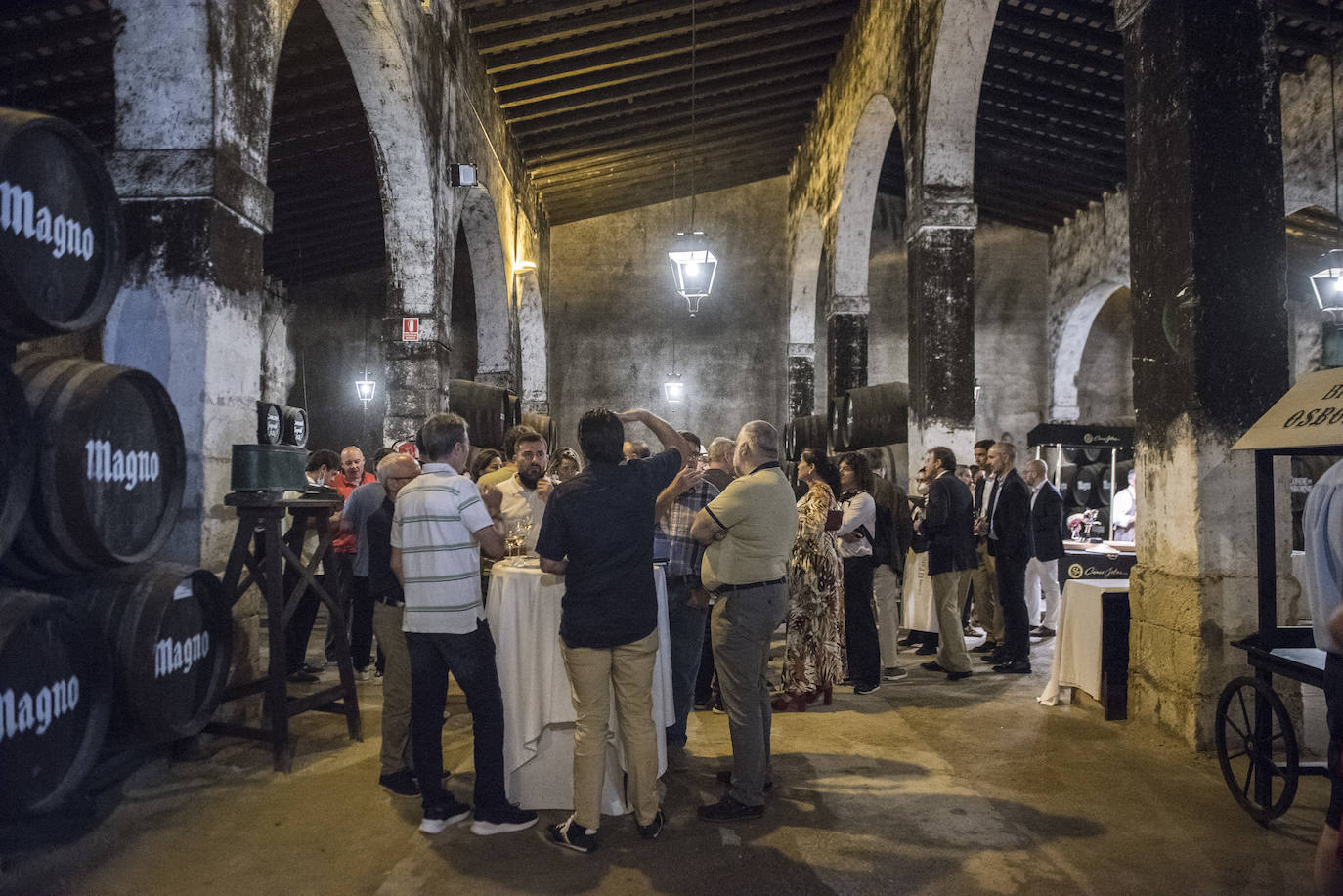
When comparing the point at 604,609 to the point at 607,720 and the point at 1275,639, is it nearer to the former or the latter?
the point at 607,720

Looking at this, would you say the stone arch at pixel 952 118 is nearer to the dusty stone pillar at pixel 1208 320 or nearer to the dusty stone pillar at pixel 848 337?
the dusty stone pillar at pixel 1208 320

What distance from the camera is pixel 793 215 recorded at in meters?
15.1

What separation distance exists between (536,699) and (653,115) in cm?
965

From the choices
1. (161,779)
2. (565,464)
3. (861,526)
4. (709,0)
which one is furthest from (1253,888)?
(709,0)

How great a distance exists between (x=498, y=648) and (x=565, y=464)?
1.94 m

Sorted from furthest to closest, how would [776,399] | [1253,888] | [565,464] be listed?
[776,399], [565,464], [1253,888]

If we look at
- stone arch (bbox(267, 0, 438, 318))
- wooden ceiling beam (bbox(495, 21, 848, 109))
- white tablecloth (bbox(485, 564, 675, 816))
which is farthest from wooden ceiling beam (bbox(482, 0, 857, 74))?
white tablecloth (bbox(485, 564, 675, 816))

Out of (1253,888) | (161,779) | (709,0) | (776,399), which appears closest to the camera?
(1253,888)

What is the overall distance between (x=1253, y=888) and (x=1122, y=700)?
2033mm

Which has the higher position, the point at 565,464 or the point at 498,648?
the point at 565,464

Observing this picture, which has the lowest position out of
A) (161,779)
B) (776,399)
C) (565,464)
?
(161,779)

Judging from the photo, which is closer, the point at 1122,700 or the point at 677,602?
the point at 677,602

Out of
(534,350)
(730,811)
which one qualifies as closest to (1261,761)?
(730,811)

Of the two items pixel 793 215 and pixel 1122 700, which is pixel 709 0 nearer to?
pixel 793 215
